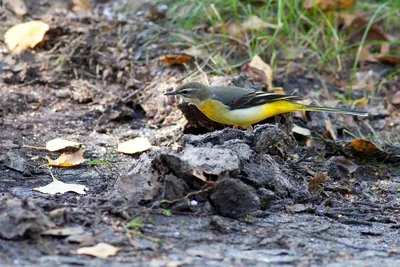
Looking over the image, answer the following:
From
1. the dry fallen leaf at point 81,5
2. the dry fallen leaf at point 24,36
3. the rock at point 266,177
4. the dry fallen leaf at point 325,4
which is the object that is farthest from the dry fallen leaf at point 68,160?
the dry fallen leaf at point 325,4

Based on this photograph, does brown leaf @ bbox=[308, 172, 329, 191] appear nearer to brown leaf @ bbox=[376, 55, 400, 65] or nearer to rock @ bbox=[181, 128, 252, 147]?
rock @ bbox=[181, 128, 252, 147]

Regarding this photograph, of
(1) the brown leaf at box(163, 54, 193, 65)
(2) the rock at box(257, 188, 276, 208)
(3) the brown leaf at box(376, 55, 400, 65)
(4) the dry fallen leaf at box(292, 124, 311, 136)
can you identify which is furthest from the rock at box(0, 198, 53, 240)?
(3) the brown leaf at box(376, 55, 400, 65)

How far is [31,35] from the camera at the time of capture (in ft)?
28.2

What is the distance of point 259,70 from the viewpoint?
321 inches

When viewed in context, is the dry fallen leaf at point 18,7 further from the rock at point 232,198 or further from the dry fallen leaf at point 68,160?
the rock at point 232,198

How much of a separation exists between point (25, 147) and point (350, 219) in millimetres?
2969

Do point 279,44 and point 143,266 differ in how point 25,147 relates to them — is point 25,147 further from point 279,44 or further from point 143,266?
point 279,44

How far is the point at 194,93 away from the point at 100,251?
315 centimetres

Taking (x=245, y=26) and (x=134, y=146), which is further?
(x=245, y=26)

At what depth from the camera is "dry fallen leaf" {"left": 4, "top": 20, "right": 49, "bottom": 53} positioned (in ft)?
27.9

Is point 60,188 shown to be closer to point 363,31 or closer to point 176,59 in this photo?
point 176,59

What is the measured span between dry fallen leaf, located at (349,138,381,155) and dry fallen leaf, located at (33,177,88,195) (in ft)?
9.32

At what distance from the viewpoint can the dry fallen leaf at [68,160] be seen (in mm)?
5961

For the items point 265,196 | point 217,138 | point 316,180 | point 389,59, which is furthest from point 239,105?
point 389,59
